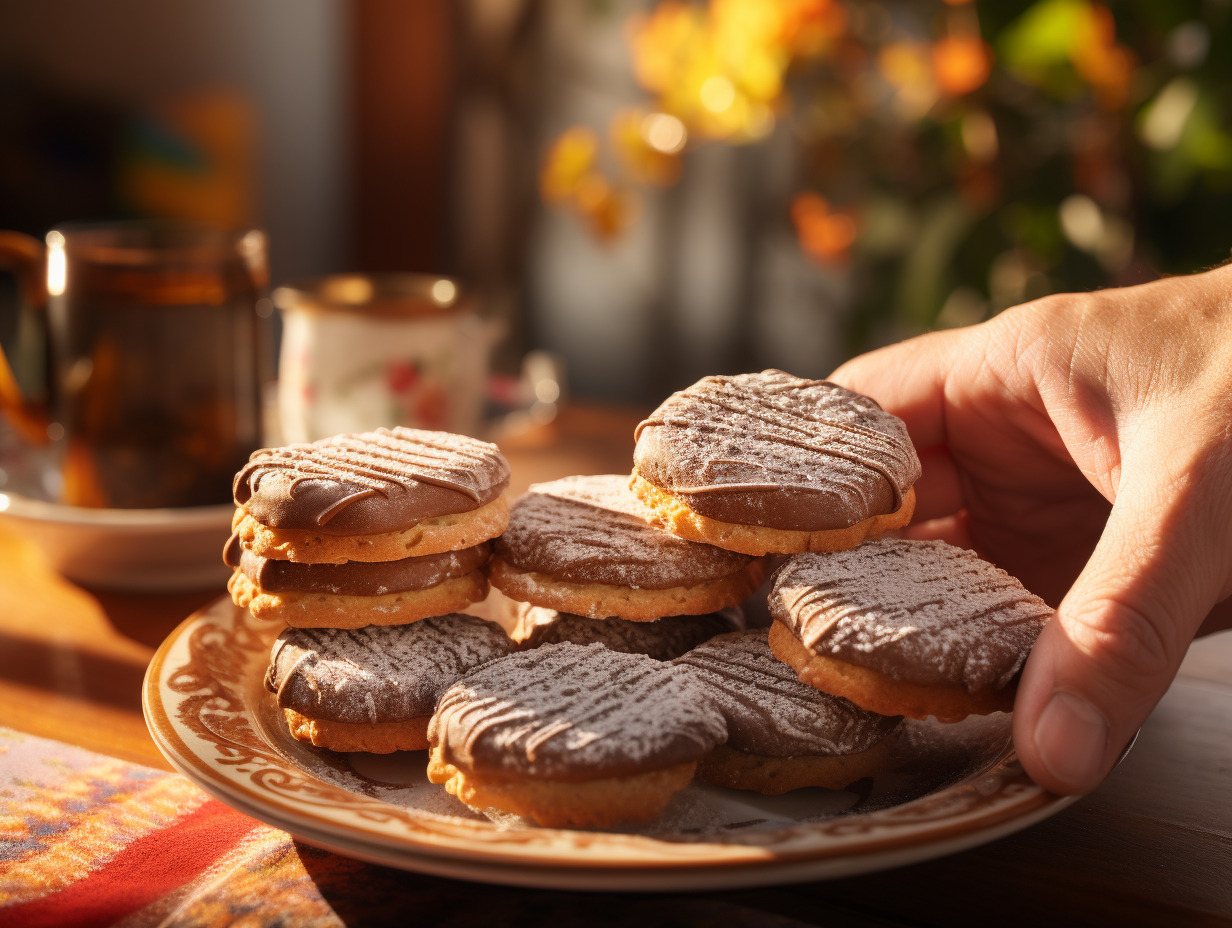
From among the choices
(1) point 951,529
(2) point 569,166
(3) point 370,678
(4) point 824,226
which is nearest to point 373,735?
(3) point 370,678

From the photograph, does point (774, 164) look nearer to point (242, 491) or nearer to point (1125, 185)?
point (1125, 185)

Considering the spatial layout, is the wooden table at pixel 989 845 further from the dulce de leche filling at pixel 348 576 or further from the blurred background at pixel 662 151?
the blurred background at pixel 662 151

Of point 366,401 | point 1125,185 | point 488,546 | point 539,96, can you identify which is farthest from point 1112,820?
point 539,96

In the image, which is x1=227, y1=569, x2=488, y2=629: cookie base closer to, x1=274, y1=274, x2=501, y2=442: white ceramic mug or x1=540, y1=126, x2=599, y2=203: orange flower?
x1=274, y1=274, x2=501, y2=442: white ceramic mug

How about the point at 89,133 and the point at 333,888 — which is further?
the point at 89,133

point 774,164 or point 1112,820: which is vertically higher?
point 774,164

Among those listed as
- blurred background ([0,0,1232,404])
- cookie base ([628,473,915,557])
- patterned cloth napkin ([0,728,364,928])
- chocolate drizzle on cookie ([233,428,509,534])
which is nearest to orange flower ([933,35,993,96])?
blurred background ([0,0,1232,404])

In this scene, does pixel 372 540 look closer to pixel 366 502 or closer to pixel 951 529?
pixel 366 502
